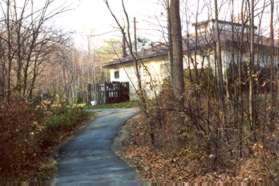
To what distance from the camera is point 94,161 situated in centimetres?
1462

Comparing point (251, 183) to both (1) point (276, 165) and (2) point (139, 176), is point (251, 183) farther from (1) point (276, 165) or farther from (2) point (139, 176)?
(2) point (139, 176)

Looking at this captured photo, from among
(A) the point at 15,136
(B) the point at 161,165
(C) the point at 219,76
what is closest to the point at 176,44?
(C) the point at 219,76

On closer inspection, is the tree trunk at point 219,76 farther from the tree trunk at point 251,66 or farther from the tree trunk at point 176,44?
the tree trunk at point 176,44

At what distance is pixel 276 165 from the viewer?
32.6 ft

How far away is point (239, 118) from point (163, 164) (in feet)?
8.81

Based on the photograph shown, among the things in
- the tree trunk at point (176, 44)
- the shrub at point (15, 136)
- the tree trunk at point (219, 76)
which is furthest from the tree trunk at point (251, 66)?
the shrub at point (15, 136)

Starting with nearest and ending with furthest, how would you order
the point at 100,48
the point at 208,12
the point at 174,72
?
the point at 208,12, the point at 174,72, the point at 100,48

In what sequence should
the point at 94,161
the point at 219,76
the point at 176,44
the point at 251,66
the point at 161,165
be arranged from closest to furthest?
the point at 251,66 → the point at 219,76 → the point at 161,165 → the point at 94,161 → the point at 176,44

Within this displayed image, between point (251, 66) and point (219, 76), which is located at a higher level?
point (251, 66)

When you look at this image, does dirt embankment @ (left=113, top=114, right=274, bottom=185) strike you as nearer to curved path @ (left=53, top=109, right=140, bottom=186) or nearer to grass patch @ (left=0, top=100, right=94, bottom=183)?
curved path @ (left=53, top=109, right=140, bottom=186)

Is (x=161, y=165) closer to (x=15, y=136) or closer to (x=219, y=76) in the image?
(x=219, y=76)

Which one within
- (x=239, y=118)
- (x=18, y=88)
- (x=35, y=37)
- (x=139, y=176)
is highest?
(x=35, y=37)

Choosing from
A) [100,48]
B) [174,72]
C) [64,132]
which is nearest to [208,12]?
[174,72]

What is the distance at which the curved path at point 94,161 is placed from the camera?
12.0m
